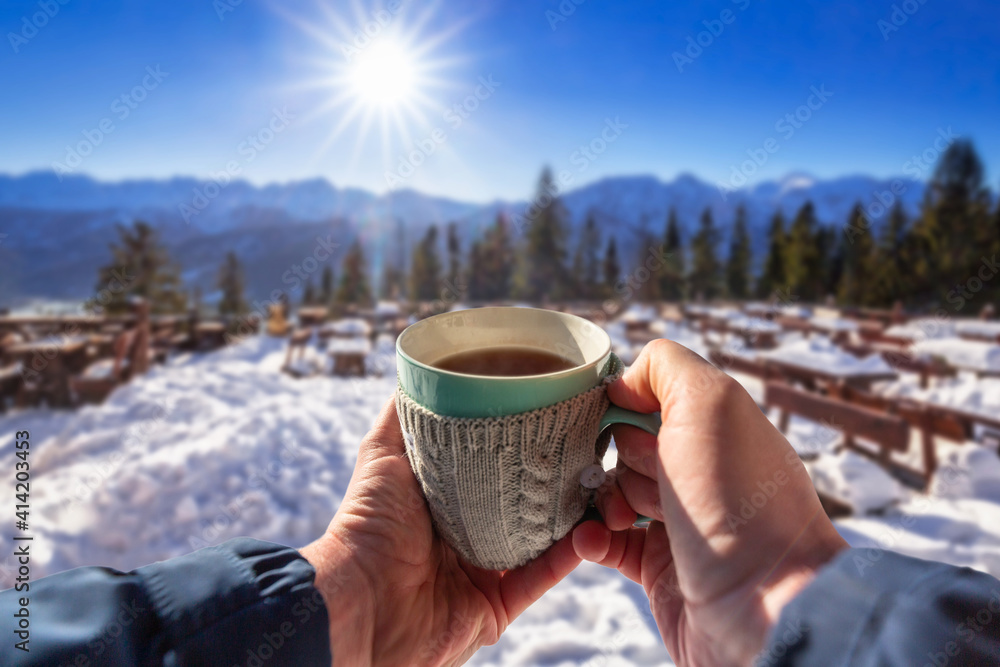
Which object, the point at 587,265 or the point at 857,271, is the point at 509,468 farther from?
the point at 857,271

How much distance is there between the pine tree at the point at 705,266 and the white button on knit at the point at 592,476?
15.2 m

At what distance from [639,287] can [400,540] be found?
45.5 feet

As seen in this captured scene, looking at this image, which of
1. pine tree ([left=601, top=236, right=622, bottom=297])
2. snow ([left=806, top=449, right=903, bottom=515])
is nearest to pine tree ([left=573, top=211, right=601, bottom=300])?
pine tree ([left=601, top=236, right=622, bottom=297])

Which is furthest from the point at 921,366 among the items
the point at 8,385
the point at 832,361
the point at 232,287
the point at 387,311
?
the point at 232,287

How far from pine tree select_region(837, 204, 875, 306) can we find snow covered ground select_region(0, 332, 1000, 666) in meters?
12.9

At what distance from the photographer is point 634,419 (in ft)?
2.65

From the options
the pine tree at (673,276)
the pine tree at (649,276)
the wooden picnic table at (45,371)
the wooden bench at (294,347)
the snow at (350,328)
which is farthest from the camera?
the pine tree at (673,276)

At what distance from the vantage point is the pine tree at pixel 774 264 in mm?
15547

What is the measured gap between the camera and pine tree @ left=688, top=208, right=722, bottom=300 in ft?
48.4

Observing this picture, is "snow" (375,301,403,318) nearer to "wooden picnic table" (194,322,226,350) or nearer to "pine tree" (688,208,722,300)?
"wooden picnic table" (194,322,226,350)

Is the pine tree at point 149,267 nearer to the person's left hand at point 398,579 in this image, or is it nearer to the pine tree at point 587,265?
the pine tree at point 587,265

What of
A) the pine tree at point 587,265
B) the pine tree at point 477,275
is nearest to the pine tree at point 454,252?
the pine tree at point 477,275

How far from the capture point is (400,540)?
0.96m

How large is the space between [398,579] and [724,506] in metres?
0.65
